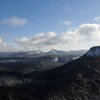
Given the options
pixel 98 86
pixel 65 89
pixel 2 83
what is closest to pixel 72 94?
pixel 65 89

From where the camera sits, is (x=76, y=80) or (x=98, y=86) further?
(x=76, y=80)

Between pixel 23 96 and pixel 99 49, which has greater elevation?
pixel 99 49

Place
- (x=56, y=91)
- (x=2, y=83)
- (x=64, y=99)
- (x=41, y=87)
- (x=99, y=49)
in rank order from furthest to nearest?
(x=99, y=49) → (x=2, y=83) → (x=41, y=87) → (x=56, y=91) → (x=64, y=99)

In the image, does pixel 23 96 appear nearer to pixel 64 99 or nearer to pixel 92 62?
pixel 64 99

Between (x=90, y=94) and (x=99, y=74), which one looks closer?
(x=90, y=94)

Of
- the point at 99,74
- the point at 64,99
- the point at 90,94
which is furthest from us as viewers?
the point at 99,74

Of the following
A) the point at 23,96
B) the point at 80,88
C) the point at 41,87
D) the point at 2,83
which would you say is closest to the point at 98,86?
the point at 80,88

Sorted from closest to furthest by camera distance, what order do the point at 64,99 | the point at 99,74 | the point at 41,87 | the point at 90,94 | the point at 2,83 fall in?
the point at 64,99, the point at 90,94, the point at 41,87, the point at 99,74, the point at 2,83

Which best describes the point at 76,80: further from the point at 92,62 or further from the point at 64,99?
the point at 92,62

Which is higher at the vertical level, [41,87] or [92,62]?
[92,62]
